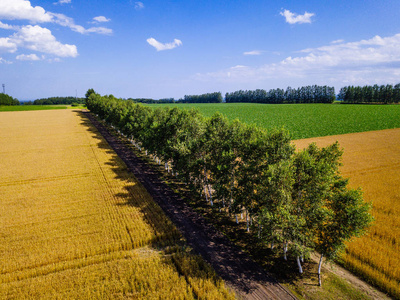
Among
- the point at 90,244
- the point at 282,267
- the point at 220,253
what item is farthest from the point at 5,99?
the point at 282,267

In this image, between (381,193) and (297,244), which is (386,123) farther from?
(297,244)

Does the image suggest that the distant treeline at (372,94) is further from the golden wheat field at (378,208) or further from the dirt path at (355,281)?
the dirt path at (355,281)

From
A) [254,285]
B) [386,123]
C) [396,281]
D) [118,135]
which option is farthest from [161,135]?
[386,123]

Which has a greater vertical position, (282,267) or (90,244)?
(90,244)

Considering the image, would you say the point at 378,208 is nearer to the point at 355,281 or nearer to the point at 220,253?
the point at 355,281

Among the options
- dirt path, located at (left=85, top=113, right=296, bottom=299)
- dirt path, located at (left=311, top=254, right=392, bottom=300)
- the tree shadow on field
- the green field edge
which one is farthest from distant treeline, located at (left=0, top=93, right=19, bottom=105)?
dirt path, located at (left=311, top=254, right=392, bottom=300)

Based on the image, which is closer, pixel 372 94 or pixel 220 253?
pixel 220 253

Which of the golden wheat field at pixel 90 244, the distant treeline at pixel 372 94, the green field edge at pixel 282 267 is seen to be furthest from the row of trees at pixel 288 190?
the distant treeline at pixel 372 94
